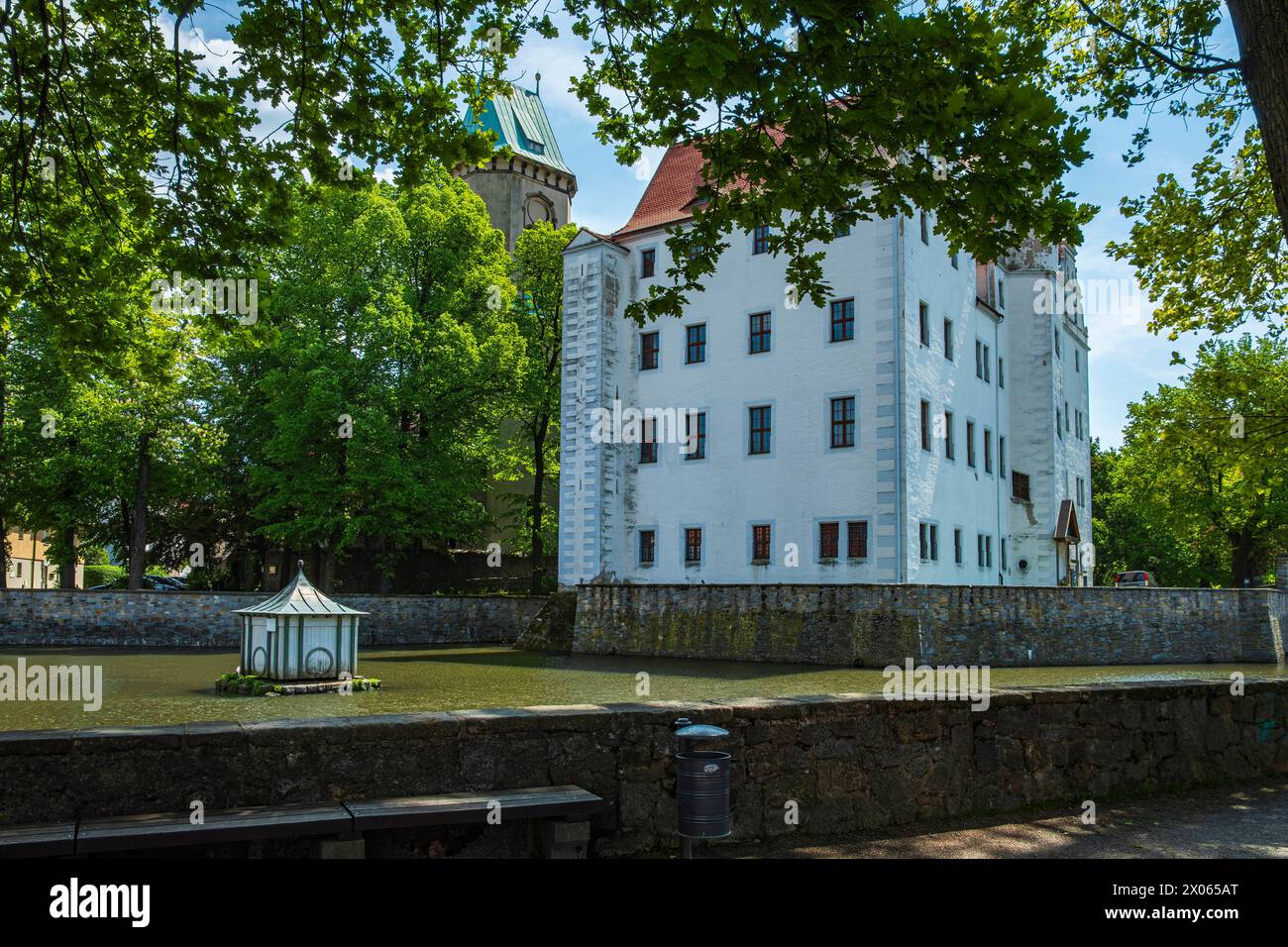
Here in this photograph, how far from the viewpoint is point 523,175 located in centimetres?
5900

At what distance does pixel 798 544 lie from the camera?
103 feet

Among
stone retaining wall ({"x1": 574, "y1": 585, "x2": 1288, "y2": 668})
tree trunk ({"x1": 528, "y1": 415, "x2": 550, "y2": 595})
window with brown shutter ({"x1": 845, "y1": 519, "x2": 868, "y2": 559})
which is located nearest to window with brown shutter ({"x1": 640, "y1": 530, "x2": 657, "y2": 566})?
stone retaining wall ({"x1": 574, "y1": 585, "x2": 1288, "y2": 668})

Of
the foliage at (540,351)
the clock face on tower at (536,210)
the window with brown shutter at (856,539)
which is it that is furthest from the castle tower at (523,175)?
the window with brown shutter at (856,539)

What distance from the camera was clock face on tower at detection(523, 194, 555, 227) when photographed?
5884 cm

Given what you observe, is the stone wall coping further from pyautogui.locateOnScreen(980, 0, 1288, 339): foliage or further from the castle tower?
the castle tower

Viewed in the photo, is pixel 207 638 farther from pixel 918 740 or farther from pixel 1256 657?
pixel 1256 657

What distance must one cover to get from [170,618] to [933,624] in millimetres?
21382

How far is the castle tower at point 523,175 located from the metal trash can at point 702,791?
52.5 meters

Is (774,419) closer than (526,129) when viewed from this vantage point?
Yes

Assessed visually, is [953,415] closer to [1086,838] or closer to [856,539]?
[856,539]

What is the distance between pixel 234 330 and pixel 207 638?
2204 centimetres

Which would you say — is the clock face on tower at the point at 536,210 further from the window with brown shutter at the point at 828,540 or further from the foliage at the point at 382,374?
the window with brown shutter at the point at 828,540

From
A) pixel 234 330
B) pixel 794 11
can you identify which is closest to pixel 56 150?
pixel 234 330

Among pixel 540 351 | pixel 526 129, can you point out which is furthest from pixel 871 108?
pixel 526 129
